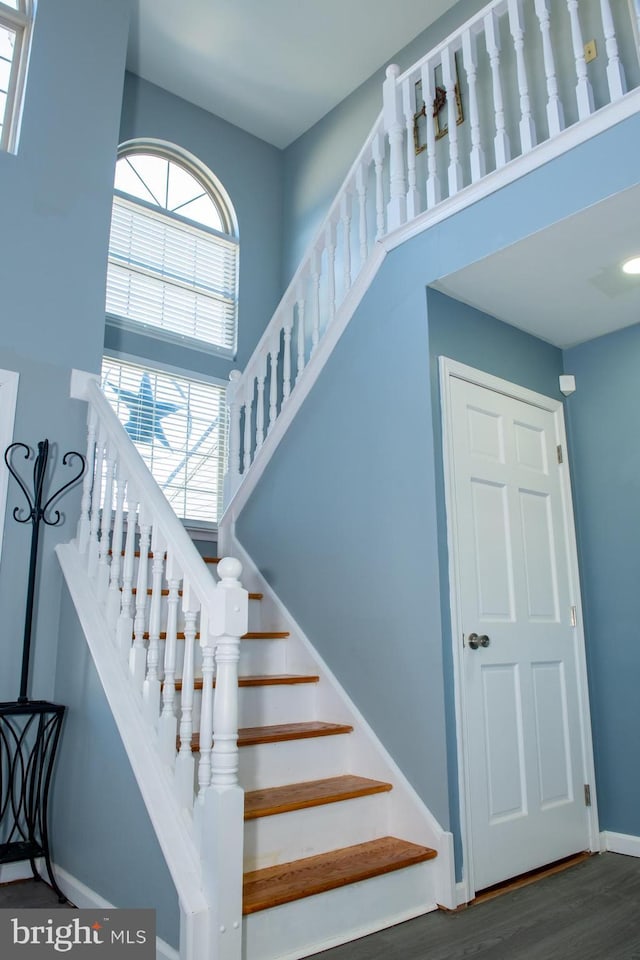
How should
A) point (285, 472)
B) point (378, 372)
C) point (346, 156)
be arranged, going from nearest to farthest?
1. point (378, 372)
2. point (285, 472)
3. point (346, 156)

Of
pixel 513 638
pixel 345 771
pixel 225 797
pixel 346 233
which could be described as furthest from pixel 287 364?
pixel 225 797

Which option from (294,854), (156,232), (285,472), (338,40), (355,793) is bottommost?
(294,854)

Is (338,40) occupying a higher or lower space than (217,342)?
higher

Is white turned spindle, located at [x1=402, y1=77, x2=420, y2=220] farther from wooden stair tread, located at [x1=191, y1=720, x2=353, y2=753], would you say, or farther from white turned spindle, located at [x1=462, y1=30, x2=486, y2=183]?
wooden stair tread, located at [x1=191, y1=720, x2=353, y2=753]

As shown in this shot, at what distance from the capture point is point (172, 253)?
5109 millimetres

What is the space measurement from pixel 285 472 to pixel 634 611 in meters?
1.82

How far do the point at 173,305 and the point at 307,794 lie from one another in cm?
357

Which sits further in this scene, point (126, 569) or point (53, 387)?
point (53, 387)

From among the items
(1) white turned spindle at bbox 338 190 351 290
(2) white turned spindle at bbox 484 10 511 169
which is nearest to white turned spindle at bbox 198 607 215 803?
(1) white turned spindle at bbox 338 190 351 290

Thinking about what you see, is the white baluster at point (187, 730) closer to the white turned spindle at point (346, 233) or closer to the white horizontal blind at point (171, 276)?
the white turned spindle at point (346, 233)

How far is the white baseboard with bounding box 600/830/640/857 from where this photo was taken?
3.08m

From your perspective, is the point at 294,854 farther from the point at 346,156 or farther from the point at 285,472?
the point at 346,156

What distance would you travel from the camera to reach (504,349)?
3.37 m

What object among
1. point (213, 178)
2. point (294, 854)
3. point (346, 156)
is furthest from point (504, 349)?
point (213, 178)
